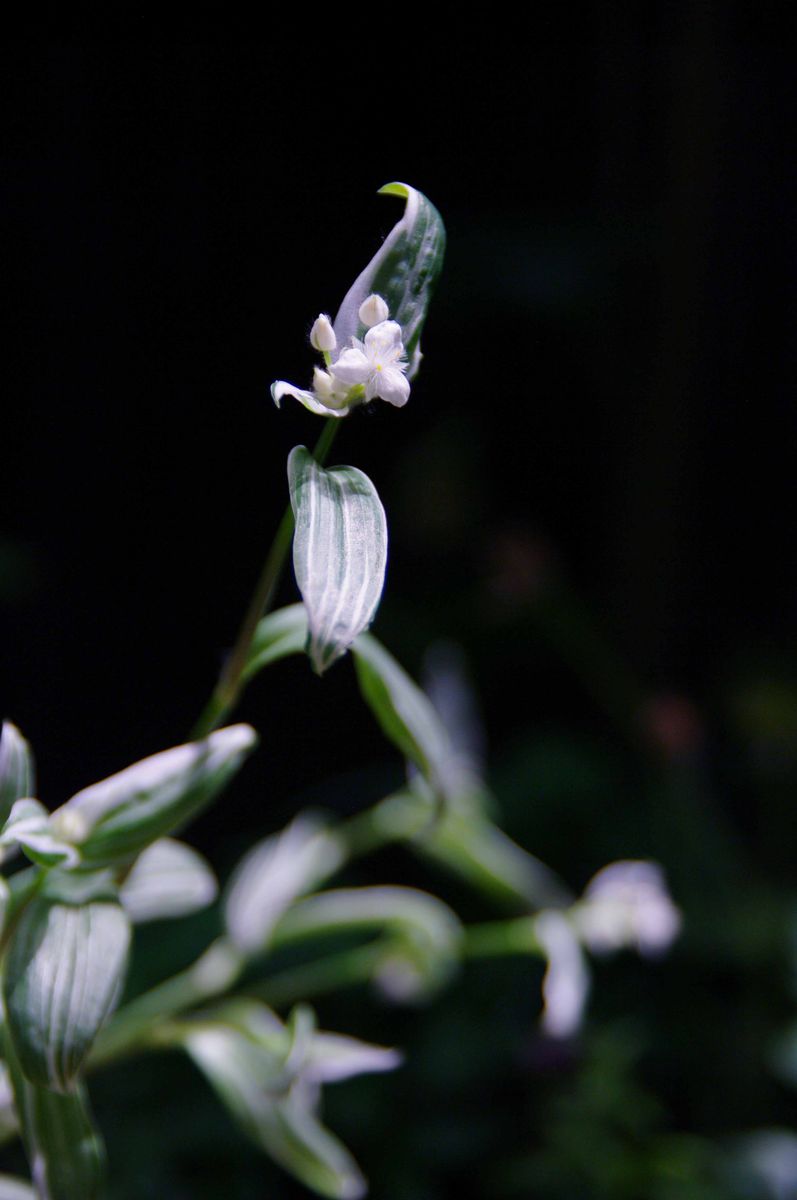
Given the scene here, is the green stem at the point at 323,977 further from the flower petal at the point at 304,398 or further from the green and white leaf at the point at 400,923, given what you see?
the flower petal at the point at 304,398

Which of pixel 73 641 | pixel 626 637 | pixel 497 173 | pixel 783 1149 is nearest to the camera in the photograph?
pixel 783 1149

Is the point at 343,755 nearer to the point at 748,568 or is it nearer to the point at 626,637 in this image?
the point at 626,637

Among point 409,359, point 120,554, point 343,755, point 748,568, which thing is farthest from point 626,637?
point 409,359

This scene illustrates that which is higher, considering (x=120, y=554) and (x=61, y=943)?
(x=61, y=943)

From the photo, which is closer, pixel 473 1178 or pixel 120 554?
pixel 473 1178

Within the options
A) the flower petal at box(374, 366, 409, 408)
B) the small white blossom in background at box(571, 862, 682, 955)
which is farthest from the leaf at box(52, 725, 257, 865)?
the small white blossom in background at box(571, 862, 682, 955)

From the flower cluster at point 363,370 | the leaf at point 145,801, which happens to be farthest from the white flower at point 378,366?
the leaf at point 145,801

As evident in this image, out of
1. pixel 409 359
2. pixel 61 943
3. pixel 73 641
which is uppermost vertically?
pixel 409 359
